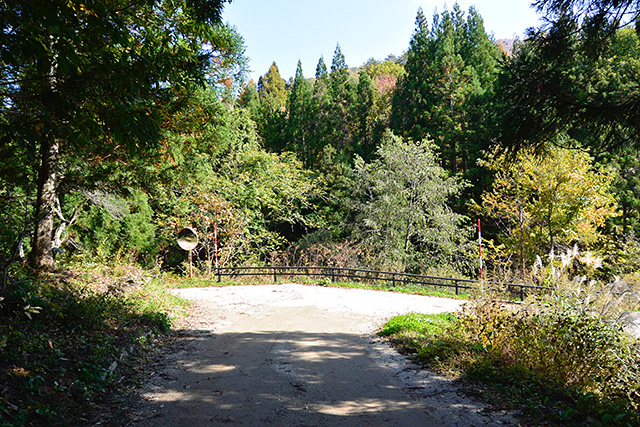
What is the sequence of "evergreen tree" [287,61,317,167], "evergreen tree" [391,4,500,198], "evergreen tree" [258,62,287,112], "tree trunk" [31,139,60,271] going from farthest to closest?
"evergreen tree" [258,62,287,112] → "evergreen tree" [287,61,317,167] → "evergreen tree" [391,4,500,198] → "tree trunk" [31,139,60,271]

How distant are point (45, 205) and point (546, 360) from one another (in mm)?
9842

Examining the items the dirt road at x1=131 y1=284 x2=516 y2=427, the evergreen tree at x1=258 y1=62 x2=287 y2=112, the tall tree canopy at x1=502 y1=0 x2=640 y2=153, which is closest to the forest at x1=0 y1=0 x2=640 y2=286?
the tall tree canopy at x1=502 y1=0 x2=640 y2=153

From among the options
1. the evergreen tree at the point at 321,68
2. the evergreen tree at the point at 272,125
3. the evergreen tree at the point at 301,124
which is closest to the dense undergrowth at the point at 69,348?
the evergreen tree at the point at 272,125

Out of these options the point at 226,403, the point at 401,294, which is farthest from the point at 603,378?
A: the point at 401,294

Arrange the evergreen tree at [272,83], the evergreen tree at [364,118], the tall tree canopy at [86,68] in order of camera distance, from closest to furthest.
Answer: the tall tree canopy at [86,68], the evergreen tree at [364,118], the evergreen tree at [272,83]

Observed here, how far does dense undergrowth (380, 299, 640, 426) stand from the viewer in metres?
4.23

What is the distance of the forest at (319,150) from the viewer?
456cm

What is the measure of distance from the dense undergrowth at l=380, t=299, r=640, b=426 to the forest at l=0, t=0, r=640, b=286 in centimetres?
101

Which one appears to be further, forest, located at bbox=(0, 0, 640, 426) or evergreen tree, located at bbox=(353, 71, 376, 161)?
evergreen tree, located at bbox=(353, 71, 376, 161)

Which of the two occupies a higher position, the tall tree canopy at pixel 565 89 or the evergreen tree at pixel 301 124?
the evergreen tree at pixel 301 124

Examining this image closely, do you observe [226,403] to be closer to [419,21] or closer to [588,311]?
[588,311]

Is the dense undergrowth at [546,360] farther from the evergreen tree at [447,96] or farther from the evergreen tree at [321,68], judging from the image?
the evergreen tree at [321,68]

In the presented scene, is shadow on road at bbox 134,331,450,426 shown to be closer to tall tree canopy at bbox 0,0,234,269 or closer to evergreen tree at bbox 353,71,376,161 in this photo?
tall tree canopy at bbox 0,0,234,269

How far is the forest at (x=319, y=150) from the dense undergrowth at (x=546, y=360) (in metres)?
1.01
